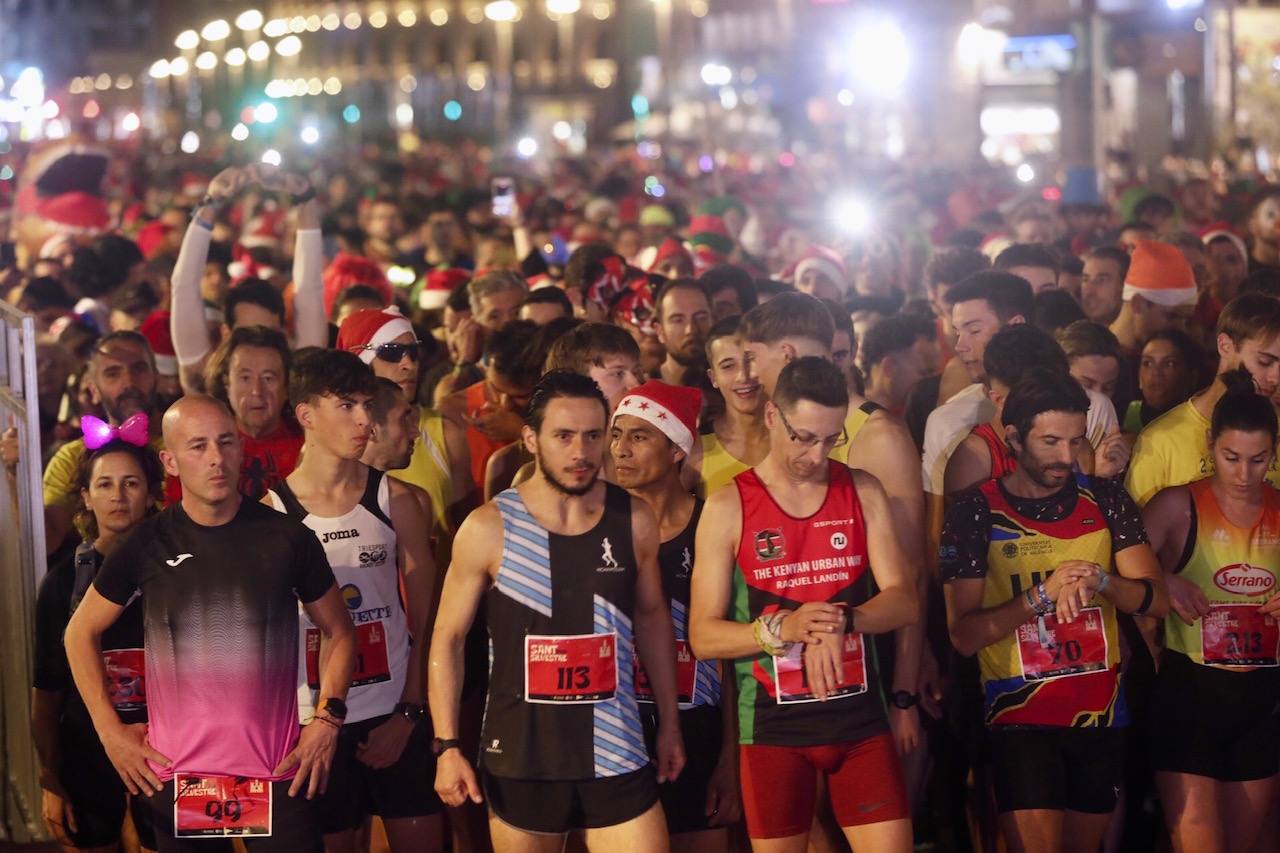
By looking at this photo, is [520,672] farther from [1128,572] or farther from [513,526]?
[1128,572]

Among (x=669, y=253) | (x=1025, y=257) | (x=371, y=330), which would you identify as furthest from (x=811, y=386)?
(x=669, y=253)

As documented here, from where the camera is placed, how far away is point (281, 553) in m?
5.85

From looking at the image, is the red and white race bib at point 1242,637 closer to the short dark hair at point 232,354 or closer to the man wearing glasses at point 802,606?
the man wearing glasses at point 802,606

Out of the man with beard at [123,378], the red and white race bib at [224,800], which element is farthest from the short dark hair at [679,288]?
the red and white race bib at [224,800]

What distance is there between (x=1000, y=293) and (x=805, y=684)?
109 inches

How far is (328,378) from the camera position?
6484 millimetres

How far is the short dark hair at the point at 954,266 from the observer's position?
10211 millimetres

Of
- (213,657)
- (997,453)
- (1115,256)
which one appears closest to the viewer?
(213,657)

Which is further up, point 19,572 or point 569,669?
point 19,572

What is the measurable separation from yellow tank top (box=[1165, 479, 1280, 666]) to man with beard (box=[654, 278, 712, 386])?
2.88 m

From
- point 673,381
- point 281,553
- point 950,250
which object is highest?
point 950,250

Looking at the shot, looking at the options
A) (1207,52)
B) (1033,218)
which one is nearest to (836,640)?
(1033,218)

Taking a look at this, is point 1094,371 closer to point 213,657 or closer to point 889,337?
point 889,337

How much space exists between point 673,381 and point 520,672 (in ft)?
10.9
